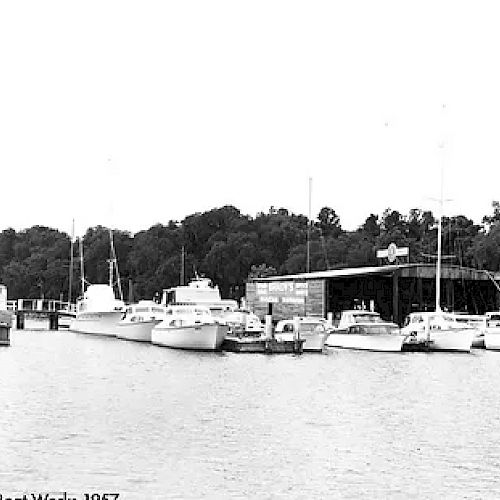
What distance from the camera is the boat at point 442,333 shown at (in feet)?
282

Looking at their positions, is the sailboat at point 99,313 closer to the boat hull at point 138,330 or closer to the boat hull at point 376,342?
A: the boat hull at point 138,330

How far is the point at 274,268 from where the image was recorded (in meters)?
163

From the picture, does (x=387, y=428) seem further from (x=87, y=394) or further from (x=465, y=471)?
(x=87, y=394)

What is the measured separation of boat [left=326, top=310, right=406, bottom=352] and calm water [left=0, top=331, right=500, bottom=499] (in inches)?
518

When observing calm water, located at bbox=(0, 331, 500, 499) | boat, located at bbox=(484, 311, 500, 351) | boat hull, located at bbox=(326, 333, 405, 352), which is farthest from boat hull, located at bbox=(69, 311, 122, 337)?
calm water, located at bbox=(0, 331, 500, 499)

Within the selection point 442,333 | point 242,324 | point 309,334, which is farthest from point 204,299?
point 442,333

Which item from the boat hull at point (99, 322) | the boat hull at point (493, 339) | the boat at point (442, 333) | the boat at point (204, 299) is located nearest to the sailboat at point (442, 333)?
the boat at point (442, 333)

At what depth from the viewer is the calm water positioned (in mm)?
30109

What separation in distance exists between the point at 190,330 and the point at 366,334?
1258 cm

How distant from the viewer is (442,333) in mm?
85875

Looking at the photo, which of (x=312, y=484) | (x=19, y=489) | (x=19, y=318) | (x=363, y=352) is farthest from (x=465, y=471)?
(x=19, y=318)

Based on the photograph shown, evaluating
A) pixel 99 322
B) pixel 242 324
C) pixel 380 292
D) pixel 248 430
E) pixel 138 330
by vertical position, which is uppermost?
pixel 380 292

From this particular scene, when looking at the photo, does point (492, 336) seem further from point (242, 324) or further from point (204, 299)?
point (204, 299)

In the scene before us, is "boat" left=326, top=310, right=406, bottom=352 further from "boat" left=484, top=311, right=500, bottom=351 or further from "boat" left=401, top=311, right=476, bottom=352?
"boat" left=484, top=311, right=500, bottom=351
